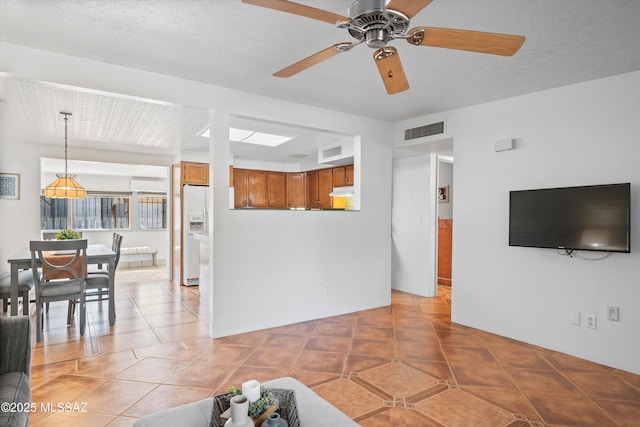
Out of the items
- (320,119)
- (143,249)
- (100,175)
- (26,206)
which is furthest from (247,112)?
(100,175)

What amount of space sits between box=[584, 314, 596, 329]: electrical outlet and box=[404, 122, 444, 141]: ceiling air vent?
2.37m

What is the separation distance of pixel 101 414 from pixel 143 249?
6.94 m

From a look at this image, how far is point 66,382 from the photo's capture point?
2.54 meters

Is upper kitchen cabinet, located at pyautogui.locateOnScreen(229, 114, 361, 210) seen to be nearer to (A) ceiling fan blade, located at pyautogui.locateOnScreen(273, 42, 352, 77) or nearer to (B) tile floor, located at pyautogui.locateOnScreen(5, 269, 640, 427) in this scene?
(B) tile floor, located at pyautogui.locateOnScreen(5, 269, 640, 427)

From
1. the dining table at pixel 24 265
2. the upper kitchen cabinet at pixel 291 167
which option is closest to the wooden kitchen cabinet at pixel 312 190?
the upper kitchen cabinet at pixel 291 167

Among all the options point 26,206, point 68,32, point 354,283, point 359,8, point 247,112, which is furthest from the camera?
point 26,206

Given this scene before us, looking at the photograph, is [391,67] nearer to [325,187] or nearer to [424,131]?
[424,131]

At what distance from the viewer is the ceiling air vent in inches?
168

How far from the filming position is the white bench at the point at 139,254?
8.23m

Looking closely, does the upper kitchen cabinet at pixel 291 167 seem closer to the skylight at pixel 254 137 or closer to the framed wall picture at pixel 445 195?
the skylight at pixel 254 137

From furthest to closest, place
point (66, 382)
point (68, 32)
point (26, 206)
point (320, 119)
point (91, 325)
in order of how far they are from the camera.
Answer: point (26, 206) → point (320, 119) → point (91, 325) → point (66, 382) → point (68, 32)

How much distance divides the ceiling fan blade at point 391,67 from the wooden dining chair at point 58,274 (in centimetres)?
329

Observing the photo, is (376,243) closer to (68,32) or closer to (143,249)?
(68,32)

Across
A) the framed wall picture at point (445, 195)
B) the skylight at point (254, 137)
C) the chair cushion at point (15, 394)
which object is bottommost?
the chair cushion at point (15, 394)
